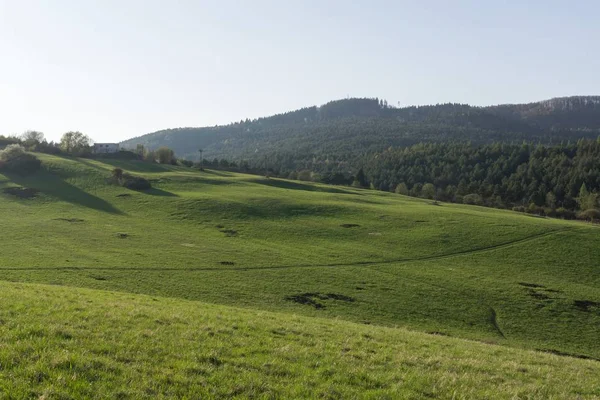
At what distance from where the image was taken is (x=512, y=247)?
231ft

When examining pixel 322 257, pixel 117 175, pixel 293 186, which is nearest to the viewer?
pixel 322 257

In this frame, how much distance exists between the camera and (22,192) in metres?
97.8

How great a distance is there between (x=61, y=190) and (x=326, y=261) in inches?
2809

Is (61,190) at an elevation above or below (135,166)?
below

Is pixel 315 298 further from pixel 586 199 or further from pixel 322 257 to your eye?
pixel 586 199

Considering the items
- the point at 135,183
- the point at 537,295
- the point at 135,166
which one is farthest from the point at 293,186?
the point at 537,295

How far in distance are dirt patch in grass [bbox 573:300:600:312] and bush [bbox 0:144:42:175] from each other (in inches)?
4680

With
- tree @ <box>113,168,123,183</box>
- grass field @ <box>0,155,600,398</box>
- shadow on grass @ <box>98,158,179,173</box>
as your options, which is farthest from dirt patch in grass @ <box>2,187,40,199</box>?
shadow on grass @ <box>98,158,179,173</box>

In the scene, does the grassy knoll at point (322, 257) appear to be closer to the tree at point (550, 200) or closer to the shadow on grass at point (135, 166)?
the shadow on grass at point (135, 166)

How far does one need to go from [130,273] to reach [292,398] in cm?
3917

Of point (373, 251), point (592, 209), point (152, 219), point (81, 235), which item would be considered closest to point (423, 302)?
point (373, 251)

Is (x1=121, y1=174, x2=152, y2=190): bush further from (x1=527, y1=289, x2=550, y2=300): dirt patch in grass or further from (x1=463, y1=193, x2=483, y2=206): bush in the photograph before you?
(x1=463, y1=193, x2=483, y2=206): bush

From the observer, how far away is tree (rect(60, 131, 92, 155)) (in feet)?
521

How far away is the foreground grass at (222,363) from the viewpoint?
1119 cm
